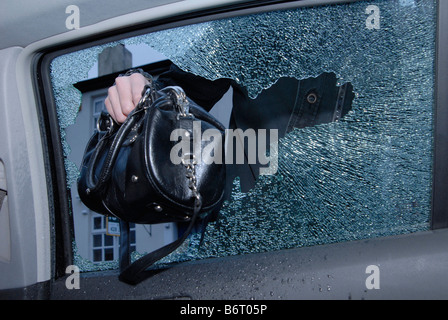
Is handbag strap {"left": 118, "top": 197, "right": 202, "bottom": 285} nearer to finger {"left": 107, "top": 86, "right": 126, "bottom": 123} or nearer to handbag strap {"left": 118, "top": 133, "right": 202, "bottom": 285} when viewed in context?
handbag strap {"left": 118, "top": 133, "right": 202, "bottom": 285}

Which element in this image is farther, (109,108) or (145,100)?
(109,108)

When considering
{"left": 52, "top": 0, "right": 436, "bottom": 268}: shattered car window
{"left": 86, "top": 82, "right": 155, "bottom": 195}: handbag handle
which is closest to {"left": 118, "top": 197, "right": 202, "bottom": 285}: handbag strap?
{"left": 52, "top": 0, "right": 436, "bottom": 268}: shattered car window

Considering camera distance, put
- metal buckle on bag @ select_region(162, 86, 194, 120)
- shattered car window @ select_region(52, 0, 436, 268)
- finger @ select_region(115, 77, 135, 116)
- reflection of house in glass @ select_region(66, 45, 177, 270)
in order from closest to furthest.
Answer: shattered car window @ select_region(52, 0, 436, 268) → metal buckle on bag @ select_region(162, 86, 194, 120) → finger @ select_region(115, 77, 135, 116) → reflection of house in glass @ select_region(66, 45, 177, 270)

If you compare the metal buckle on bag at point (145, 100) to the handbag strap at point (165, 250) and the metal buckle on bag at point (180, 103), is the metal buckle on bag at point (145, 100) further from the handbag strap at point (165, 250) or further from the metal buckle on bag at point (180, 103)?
the handbag strap at point (165, 250)

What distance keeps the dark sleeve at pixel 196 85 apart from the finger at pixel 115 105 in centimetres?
17

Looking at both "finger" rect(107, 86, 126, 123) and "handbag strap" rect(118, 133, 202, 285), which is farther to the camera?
"finger" rect(107, 86, 126, 123)

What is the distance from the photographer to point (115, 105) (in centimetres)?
130

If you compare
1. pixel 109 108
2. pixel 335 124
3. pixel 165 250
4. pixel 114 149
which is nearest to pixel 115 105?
pixel 109 108

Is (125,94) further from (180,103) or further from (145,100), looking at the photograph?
(180,103)

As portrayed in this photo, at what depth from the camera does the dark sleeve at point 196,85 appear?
1.37 metres

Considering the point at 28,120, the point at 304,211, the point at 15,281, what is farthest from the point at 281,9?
the point at 15,281

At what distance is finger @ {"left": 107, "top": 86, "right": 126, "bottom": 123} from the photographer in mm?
1280

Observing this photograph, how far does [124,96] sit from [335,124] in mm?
651

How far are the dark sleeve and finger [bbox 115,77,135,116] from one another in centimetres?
14
